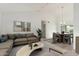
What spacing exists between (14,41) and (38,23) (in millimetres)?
670

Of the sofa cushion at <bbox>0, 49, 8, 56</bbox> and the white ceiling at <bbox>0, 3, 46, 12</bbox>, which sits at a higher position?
the white ceiling at <bbox>0, 3, 46, 12</bbox>

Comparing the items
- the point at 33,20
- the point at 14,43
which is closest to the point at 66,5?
the point at 33,20

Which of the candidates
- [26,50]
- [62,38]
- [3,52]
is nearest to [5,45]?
[3,52]

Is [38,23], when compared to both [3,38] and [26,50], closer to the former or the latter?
[26,50]

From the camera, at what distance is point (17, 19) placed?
255 centimetres

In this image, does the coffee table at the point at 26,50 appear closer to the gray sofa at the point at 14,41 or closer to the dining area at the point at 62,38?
the gray sofa at the point at 14,41

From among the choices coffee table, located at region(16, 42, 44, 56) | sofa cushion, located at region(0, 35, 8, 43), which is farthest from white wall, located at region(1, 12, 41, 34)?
coffee table, located at region(16, 42, 44, 56)

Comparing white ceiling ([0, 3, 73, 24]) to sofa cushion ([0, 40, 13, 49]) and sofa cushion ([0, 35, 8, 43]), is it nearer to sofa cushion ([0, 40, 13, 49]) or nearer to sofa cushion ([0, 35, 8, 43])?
sofa cushion ([0, 35, 8, 43])

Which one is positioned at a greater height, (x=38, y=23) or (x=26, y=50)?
(x=38, y=23)

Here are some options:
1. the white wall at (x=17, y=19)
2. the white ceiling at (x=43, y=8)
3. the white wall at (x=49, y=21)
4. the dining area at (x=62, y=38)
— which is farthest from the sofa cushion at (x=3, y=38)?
the dining area at (x=62, y=38)

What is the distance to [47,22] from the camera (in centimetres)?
261

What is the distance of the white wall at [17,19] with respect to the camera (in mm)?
2500

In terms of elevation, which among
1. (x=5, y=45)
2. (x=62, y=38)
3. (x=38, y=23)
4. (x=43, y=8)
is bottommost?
(x=5, y=45)

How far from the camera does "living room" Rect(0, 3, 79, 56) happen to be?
98.8 inches
